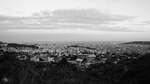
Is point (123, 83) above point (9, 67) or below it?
below

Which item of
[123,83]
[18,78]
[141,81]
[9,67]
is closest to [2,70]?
[9,67]

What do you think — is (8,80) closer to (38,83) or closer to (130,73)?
(38,83)

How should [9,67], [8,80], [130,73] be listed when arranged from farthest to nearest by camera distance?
[130,73] < [9,67] < [8,80]

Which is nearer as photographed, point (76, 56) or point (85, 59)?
point (85, 59)

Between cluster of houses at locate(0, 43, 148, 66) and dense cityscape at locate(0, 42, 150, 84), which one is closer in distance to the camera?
dense cityscape at locate(0, 42, 150, 84)

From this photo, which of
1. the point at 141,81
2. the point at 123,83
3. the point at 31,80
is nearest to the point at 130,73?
the point at 123,83

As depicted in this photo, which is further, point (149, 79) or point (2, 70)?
point (2, 70)

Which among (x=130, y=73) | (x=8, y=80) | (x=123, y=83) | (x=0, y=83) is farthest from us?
(x=130, y=73)

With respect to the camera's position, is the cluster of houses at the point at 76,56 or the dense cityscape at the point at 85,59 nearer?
the dense cityscape at the point at 85,59

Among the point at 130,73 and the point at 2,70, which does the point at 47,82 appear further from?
the point at 130,73
